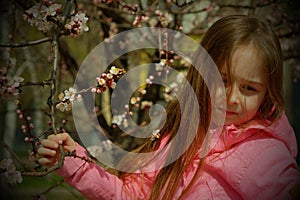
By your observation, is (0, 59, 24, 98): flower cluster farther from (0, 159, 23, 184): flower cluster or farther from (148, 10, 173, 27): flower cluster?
(148, 10, 173, 27): flower cluster

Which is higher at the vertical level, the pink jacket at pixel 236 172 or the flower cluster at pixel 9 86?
the flower cluster at pixel 9 86

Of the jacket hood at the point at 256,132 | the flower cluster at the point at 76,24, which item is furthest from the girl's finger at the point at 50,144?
the jacket hood at the point at 256,132

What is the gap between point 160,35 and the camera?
169cm

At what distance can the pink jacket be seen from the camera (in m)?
1.07

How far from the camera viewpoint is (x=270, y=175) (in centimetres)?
107

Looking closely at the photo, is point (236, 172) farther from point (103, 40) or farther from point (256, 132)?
point (103, 40)

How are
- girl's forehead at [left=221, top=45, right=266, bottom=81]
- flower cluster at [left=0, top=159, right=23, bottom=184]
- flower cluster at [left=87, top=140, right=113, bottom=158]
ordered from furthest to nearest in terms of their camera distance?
flower cluster at [left=87, top=140, right=113, bottom=158], girl's forehead at [left=221, top=45, right=266, bottom=81], flower cluster at [left=0, top=159, right=23, bottom=184]

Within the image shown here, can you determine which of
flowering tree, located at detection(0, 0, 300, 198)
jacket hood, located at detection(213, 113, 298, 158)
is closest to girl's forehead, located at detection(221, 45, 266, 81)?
jacket hood, located at detection(213, 113, 298, 158)

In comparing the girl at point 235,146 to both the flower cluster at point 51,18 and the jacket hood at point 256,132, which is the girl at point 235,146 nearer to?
the jacket hood at point 256,132

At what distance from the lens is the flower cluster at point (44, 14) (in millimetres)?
1139

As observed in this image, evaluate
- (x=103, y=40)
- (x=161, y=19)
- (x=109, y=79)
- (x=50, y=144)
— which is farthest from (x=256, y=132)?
(x=103, y=40)

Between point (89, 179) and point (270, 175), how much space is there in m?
0.47

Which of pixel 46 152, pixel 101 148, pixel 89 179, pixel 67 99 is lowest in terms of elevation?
pixel 101 148

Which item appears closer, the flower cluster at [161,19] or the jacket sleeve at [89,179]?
the jacket sleeve at [89,179]
